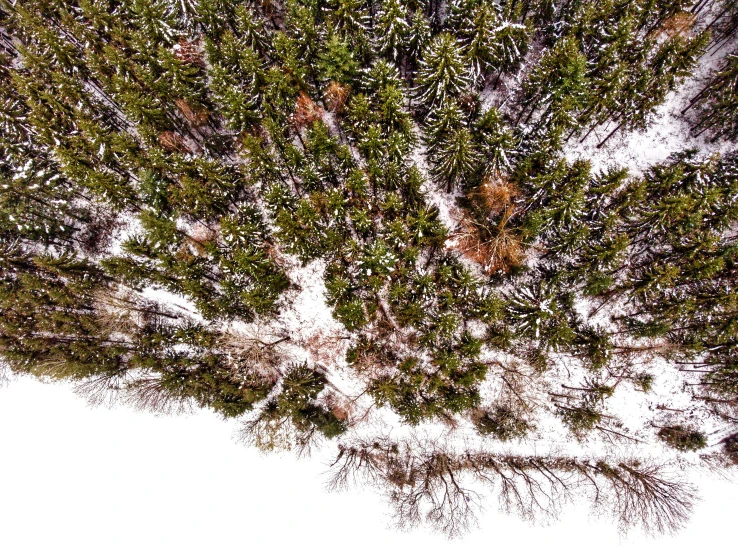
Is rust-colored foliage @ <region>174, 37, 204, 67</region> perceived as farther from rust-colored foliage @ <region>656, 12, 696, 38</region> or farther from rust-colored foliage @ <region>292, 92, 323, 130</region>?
rust-colored foliage @ <region>656, 12, 696, 38</region>

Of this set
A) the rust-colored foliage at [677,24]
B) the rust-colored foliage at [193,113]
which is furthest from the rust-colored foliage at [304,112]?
the rust-colored foliage at [677,24]

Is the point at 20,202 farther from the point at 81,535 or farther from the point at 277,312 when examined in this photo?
the point at 81,535

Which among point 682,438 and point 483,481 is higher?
point 483,481

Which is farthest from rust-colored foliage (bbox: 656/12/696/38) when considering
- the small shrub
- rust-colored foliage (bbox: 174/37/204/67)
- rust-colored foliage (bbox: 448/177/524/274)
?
rust-colored foliage (bbox: 174/37/204/67)

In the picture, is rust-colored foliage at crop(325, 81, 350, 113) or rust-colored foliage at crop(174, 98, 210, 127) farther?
rust-colored foliage at crop(174, 98, 210, 127)

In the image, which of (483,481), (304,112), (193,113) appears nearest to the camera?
(304,112)

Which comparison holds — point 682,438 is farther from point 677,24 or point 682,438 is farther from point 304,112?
point 304,112

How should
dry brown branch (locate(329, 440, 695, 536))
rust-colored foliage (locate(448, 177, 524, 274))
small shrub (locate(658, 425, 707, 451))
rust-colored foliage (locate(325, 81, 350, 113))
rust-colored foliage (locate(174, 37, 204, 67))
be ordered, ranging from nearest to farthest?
rust-colored foliage (locate(325, 81, 350, 113))
rust-colored foliage (locate(448, 177, 524, 274))
rust-colored foliage (locate(174, 37, 204, 67))
dry brown branch (locate(329, 440, 695, 536))
small shrub (locate(658, 425, 707, 451))

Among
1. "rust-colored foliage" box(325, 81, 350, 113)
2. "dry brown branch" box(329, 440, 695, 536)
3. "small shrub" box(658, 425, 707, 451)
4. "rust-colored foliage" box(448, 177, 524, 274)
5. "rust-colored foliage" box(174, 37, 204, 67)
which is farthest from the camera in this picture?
"small shrub" box(658, 425, 707, 451)

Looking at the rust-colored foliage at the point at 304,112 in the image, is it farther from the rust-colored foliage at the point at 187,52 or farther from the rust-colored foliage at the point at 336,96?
the rust-colored foliage at the point at 187,52

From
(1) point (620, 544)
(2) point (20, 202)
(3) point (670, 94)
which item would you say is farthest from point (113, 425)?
(3) point (670, 94)

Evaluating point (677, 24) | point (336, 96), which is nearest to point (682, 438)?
point (677, 24)

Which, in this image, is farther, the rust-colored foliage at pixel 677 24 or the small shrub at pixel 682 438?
the small shrub at pixel 682 438
